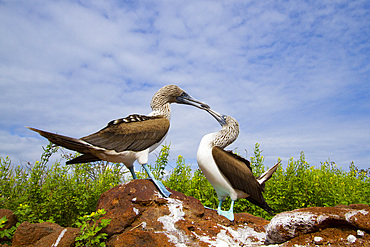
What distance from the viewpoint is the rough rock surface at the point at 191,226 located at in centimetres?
295

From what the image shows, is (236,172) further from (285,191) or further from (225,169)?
(285,191)

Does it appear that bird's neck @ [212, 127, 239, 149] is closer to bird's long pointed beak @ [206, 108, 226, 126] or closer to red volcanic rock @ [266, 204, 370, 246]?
bird's long pointed beak @ [206, 108, 226, 126]

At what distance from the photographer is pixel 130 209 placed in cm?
391

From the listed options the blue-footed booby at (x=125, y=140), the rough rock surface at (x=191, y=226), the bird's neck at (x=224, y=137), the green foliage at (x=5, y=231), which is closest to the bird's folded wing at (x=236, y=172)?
the bird's neck at (x=224, y=137)

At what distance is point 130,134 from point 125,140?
0.12m

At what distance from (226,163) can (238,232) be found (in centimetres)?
114

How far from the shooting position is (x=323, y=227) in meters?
3.00

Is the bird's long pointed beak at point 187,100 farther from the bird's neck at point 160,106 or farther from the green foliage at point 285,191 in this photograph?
the green foliage at point 285,191

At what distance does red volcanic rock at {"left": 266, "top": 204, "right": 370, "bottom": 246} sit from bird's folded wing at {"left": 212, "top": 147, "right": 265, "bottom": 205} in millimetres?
1651

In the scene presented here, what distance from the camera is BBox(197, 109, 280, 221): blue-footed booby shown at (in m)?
4.76

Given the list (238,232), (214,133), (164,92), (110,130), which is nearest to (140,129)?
(110,130)

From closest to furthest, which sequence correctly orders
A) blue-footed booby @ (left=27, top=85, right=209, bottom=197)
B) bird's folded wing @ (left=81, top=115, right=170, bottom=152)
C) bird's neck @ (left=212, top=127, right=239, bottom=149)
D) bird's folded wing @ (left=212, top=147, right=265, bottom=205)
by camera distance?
blue-footed booby @ (left=27, top=85, right=209, bottom=197), bird's folded wing @ (left=81, top=115, right=170, bottom=152), bird's folded wing @ (left=212, top=147, right=265, bottom=205), bird's neck @ (left=212, top=127, right=239, bottom=149)

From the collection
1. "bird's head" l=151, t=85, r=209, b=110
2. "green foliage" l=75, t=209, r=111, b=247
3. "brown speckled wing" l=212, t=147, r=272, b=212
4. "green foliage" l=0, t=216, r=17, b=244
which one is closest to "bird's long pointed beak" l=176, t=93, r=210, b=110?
"bird's head" l=151, t=85, r=209, b=110

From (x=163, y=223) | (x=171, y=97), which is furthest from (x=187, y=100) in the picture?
(x=163, y=223)
